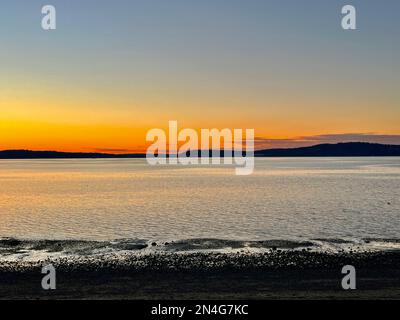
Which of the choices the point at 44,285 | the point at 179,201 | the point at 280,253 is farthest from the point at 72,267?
the point at 179,201

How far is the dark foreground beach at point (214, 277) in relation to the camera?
852 inches

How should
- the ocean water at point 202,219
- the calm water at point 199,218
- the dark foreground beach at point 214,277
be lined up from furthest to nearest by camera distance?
the calm water at point 199,218 → the ocean water at point 202,219 → the dark foreground beach at point 214,277

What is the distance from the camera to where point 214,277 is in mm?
25203

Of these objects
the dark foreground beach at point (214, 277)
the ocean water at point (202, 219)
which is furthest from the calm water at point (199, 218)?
the dark foreground beach at point (214, 277)

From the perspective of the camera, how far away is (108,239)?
41281mm

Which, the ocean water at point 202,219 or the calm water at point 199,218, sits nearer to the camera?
the ocean water at point 202,219

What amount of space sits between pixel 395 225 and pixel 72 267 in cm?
3258

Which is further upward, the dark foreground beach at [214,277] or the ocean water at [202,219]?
the dark foreground beach at [214,277]

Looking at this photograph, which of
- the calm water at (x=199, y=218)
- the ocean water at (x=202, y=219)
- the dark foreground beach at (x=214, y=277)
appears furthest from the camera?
the calm water at (x=199, y=218)

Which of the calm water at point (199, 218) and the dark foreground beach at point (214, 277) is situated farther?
the calm water at point (199, 218)

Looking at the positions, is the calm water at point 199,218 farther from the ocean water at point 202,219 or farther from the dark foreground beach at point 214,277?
the dark foreground beach at point 214,277

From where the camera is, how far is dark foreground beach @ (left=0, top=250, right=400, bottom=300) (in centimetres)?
2164
